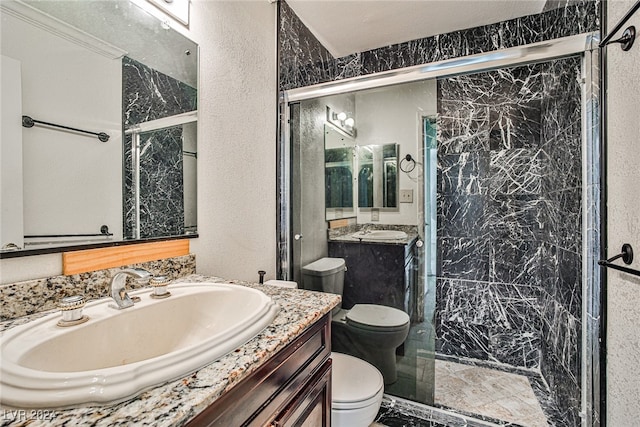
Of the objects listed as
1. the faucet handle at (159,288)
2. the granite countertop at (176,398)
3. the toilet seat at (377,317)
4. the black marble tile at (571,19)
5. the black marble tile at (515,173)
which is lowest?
the toilet seat at (377,317)

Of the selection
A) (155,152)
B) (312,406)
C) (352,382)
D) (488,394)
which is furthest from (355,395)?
(155,152)

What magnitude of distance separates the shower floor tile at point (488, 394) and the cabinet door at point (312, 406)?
118 centimetres

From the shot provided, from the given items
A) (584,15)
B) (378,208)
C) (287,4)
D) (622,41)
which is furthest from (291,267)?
(584,15)

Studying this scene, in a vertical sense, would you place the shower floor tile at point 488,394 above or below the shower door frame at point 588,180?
below

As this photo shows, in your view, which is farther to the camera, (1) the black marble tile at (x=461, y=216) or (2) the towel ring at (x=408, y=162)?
(1) the black marble tile at (x=461, y=216)

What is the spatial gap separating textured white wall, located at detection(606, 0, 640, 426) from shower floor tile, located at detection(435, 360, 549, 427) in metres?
0.73

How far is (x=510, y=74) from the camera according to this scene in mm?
2264

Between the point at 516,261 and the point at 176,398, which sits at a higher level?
the point at 176,398

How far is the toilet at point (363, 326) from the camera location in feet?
5.94

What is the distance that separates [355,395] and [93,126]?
1431 mm

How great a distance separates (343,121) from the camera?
202cm

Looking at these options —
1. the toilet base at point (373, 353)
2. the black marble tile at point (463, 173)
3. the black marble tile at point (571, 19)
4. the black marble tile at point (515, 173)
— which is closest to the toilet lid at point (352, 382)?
the toilet base at point (373, 353)

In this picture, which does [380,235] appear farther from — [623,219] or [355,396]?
[623,219]

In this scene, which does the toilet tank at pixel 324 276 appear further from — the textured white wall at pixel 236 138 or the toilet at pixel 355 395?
the toilet at pixel 355 395
